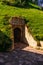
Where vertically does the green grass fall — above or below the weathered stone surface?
above

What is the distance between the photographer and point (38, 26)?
987 inches

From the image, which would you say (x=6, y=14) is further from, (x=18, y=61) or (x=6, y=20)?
(x=18, y=61)

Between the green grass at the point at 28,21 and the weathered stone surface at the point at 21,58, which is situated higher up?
the green grass at the point at 28,21

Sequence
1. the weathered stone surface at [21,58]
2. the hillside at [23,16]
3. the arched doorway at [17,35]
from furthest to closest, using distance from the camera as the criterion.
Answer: the arched doorway at [17,35]
the hillside at [23,16]
the weathered stone surface at [21,58]

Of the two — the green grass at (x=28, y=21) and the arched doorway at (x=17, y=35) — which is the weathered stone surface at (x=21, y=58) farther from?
the arched doorway at (x=17, y=35)

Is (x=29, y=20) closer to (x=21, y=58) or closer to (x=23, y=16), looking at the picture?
(x=23, y=16)

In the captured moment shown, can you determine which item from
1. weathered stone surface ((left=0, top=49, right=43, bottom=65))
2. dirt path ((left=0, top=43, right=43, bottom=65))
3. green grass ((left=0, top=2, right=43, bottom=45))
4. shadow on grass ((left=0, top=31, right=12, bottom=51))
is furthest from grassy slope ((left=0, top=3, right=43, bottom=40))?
weathered stone surface ((left=0, top=49, right=43, bottom=65))

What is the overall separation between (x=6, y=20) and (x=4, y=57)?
7.81 m

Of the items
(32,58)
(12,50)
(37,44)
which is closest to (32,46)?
(37,44)

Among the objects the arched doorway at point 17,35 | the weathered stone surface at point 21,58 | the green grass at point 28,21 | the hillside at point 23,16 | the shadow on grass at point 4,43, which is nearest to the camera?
the weathered stone surface at point 21,58

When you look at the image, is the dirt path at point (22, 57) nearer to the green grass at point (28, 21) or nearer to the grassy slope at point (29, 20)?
the green grass at point (28, 21)

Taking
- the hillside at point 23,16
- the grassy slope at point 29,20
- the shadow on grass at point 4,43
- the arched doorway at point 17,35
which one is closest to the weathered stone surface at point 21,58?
the shadow on grass at point 4,43

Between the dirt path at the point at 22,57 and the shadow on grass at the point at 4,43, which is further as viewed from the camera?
the shadow on grass at the point at 4,43

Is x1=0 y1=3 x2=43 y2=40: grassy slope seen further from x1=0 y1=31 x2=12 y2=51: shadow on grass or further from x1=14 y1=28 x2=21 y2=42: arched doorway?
x1=14 y1=28 x2=21 y2=42: arched doorway
